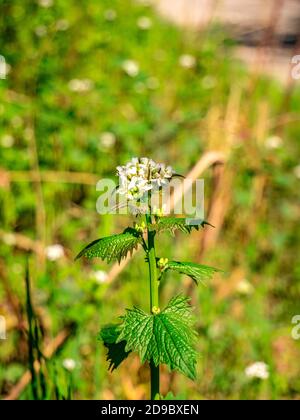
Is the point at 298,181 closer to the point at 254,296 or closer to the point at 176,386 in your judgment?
the point at 254,296

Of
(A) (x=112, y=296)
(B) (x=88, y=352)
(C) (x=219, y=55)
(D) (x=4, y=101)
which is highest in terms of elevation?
(C) (x=219, y=55)

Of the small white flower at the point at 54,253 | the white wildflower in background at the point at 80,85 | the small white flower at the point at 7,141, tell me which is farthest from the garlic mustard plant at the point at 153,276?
the white wildflower in background at the point at 80,85

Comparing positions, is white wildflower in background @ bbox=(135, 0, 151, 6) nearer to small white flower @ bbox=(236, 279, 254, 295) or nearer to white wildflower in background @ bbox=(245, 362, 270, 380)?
small white flower @ bbox=(236, 279, 254, 295)

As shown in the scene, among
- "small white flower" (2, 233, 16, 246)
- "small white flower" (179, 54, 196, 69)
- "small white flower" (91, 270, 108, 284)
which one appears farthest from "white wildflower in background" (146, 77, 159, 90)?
"small white flower" (91, 270, 108, 284)

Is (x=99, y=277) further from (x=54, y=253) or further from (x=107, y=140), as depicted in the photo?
(x=107, y=140)
